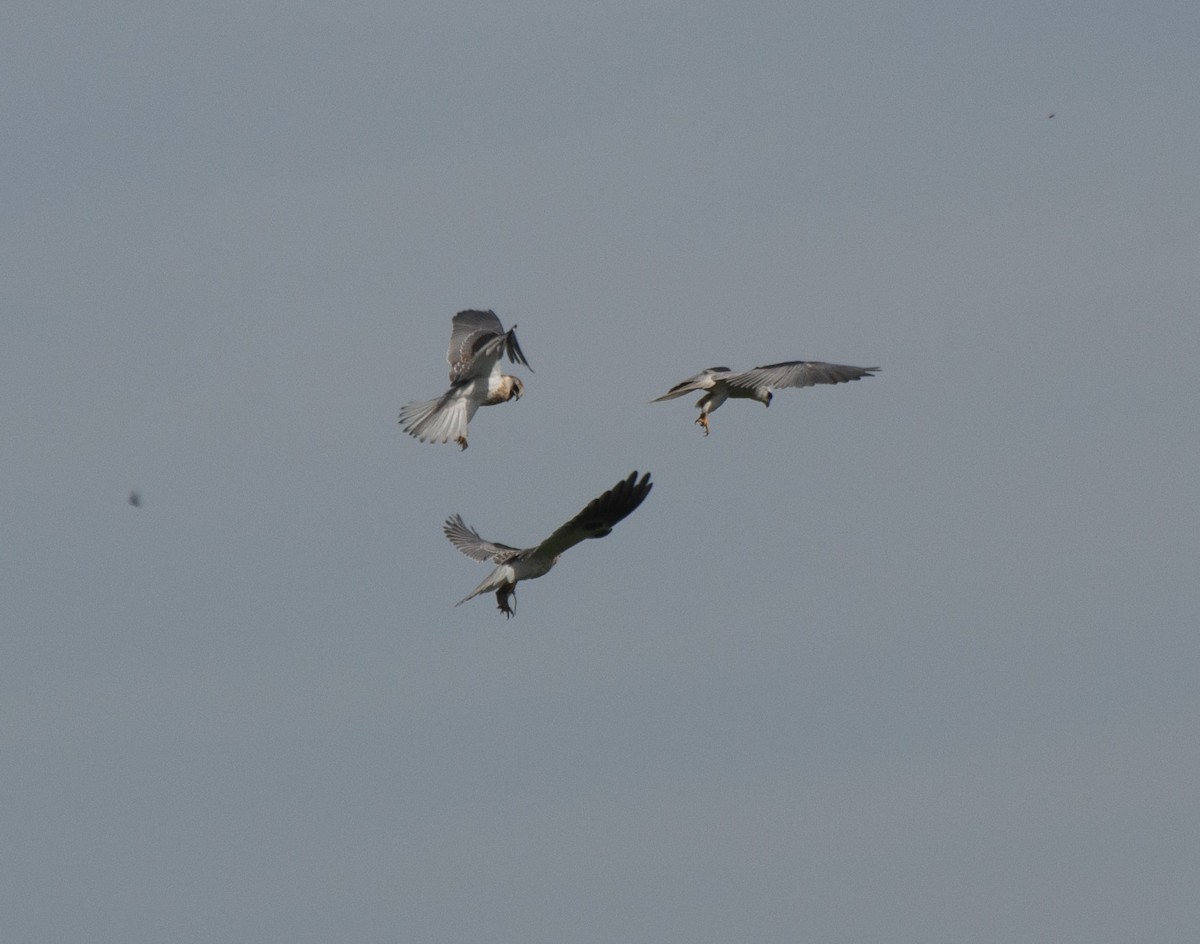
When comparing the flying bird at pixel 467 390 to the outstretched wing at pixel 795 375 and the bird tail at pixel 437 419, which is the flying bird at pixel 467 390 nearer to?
the bird tail at pixel 437 419

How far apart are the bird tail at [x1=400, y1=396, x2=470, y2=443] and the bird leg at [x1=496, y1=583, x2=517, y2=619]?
3.47 meters

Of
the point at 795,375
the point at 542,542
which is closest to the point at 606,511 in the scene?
the point at 542,542

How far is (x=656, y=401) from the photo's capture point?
2908 cm

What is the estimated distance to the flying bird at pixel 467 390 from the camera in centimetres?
2659

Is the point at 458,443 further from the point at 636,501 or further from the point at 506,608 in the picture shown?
the point at 636,501

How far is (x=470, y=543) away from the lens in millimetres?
26875

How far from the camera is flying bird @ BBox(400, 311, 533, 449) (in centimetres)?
2659

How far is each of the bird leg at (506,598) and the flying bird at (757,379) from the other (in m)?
6.36

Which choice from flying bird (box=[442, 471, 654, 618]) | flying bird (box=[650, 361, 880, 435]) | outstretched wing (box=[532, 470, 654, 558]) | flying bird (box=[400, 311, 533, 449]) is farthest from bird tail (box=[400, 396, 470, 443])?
outstretched wing (box=[532, 470, 654, 558])

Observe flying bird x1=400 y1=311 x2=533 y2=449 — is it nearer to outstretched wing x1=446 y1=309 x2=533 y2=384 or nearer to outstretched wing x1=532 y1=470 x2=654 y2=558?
outstretched wing x1=446 y1=309 x2=533 y2=384

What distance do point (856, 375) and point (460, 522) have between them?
18.4 feet

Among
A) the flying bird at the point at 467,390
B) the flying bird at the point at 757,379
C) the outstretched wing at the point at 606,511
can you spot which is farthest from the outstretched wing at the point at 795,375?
the outstretched wing at the point at 606,511

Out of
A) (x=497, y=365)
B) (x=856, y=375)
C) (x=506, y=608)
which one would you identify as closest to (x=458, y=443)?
(x=497, y=365)

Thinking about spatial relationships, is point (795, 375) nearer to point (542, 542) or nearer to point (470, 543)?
point (470, 543)
